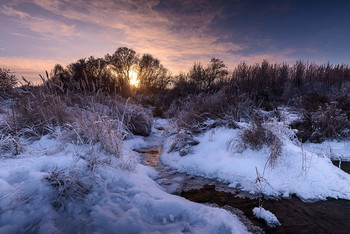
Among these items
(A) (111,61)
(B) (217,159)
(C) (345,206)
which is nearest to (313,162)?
(C) (345,206)

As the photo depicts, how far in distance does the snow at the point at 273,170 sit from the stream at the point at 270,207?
162mm

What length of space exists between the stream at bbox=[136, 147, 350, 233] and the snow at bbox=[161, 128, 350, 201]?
0.53ft

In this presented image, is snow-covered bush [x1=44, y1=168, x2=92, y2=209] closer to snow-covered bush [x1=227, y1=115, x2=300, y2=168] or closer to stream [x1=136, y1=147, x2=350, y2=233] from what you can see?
stream [x1=136, y1=147, x2=350, y2=233]

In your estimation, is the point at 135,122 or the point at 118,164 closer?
the point at 118,164

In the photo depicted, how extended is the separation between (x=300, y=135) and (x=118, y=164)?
5.29 m

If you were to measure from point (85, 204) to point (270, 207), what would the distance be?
2.31 metres

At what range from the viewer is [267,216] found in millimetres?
2070

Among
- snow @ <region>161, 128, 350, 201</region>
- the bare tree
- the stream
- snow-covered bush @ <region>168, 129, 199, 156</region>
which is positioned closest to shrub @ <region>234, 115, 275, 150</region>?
snow @ <region>161, 128, 350, 201</region>

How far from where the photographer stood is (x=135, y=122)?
6543mm

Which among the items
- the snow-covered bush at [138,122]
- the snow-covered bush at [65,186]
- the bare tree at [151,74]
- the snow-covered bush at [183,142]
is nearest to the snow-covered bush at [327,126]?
the snow-covered bush at [183,142]

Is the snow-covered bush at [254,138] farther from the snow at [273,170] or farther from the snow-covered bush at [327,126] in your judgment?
the snow-covered bush at [327,126]

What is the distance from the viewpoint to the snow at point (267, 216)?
6.53ft

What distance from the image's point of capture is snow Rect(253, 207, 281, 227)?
199cm

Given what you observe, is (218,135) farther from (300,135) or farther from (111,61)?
(111,61)
